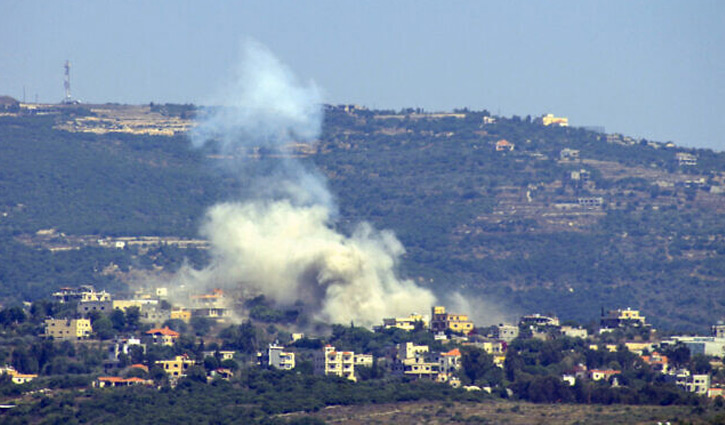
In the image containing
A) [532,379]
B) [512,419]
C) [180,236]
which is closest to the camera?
[512,419]

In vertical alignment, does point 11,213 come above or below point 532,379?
above

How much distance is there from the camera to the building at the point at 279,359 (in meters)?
133

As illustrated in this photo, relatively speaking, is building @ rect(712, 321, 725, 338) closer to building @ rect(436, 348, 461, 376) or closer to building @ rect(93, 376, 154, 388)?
building @ rect(436, 348, 461, 376)

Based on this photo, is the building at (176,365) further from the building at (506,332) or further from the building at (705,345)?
the building at (705,345)

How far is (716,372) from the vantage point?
132625 mm

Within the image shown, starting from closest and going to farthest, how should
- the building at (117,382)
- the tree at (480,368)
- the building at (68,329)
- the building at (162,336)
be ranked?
1. the building at (117,382)
2. the tree at (480,368)
3. the building at (162,336)
4. the building at (68,329)

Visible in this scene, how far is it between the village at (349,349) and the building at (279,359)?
0.05m

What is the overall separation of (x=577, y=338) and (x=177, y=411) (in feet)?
95.3

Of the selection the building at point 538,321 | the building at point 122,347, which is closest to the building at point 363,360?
the building at point 122,347

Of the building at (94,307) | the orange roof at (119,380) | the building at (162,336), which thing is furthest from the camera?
the building at (94,307)

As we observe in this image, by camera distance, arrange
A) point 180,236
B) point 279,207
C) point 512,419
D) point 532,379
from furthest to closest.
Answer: point 180,236 < point 279,207 < point 532,379 < point 512,419

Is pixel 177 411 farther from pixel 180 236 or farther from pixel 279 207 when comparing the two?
pixel 180 236

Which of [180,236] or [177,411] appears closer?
[177,411]

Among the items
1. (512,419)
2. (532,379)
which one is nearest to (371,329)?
(532,379)
